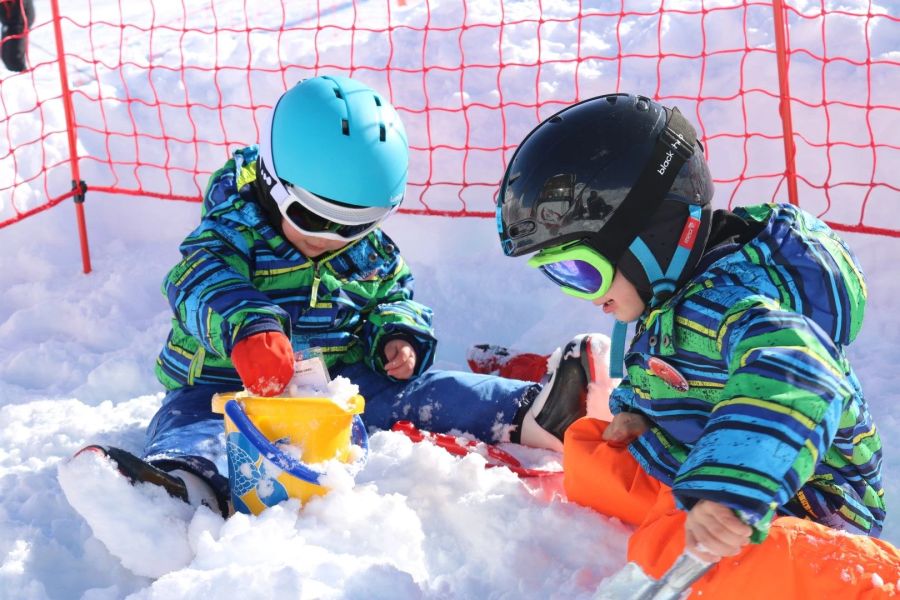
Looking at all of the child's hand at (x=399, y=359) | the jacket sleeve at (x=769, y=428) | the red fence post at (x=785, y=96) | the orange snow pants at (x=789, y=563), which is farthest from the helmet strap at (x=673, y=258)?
the red fence post at (x=785, y=96)

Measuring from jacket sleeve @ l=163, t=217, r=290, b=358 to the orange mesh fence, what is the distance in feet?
4.52

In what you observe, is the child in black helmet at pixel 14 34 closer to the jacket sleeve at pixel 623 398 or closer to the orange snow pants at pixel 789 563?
the jacket sleeve at pixel 623 398

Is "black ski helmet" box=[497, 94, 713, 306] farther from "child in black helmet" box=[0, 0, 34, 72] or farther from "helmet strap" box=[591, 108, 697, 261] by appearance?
"child in black helmet" box=[0, 0, 34, 72]

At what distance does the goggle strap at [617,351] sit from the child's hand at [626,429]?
4.4 inches

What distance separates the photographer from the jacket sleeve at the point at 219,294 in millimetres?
2564

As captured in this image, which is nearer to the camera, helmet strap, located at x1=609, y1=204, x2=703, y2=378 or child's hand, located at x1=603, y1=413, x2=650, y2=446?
helmet strap, located at x1=609, y1=204, x2=703, y2=378

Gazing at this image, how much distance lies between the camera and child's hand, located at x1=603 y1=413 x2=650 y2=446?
2336 millimetres

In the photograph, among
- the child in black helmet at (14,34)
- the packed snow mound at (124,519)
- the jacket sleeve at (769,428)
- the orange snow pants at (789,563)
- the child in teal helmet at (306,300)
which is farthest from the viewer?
the child in black helmet at (14,34)

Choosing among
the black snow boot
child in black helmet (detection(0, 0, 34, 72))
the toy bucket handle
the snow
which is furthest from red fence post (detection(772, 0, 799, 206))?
child in black helmet (detection(0, 0, 34, 72))

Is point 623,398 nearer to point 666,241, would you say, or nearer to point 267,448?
point 666,241

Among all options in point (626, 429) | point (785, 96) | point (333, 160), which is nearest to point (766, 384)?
point (626, 429)

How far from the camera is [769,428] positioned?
62.8 inches

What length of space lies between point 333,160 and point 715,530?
1404mm

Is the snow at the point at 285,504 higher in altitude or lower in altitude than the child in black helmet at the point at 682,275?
lower
